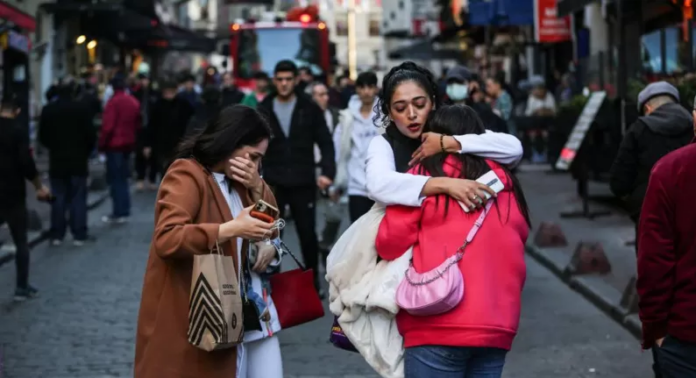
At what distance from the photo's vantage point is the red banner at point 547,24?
3055cm

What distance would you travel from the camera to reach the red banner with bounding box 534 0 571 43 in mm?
30547

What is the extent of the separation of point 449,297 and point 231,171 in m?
1.01

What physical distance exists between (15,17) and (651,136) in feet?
65.0

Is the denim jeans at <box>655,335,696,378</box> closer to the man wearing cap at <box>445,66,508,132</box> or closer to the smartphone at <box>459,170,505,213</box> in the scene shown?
the smartphone at <box>459,170,505,213</box>

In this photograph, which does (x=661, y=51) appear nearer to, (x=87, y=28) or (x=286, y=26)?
(x=286, y=26)

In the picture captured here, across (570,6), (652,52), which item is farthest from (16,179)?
(570,6)

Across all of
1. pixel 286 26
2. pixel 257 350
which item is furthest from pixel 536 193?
pixel 257 350

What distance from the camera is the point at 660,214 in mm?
4508

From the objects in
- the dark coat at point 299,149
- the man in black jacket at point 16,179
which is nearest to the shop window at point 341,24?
the man in black jacket at point 16,179

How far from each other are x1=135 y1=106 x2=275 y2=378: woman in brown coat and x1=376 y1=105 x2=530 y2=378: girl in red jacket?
0.54 m

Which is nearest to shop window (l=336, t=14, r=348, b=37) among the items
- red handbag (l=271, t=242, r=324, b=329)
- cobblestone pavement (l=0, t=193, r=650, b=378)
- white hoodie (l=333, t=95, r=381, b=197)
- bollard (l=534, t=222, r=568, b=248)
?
bollard (l=534, t=222, r=568, b=248)

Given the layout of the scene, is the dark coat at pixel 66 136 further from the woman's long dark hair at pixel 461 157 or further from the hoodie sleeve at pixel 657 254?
the hoodie sleeve at pixel 657 254

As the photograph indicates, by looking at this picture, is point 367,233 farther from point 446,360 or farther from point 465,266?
point 446,360

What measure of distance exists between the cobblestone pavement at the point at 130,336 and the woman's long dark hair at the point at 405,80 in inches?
148
